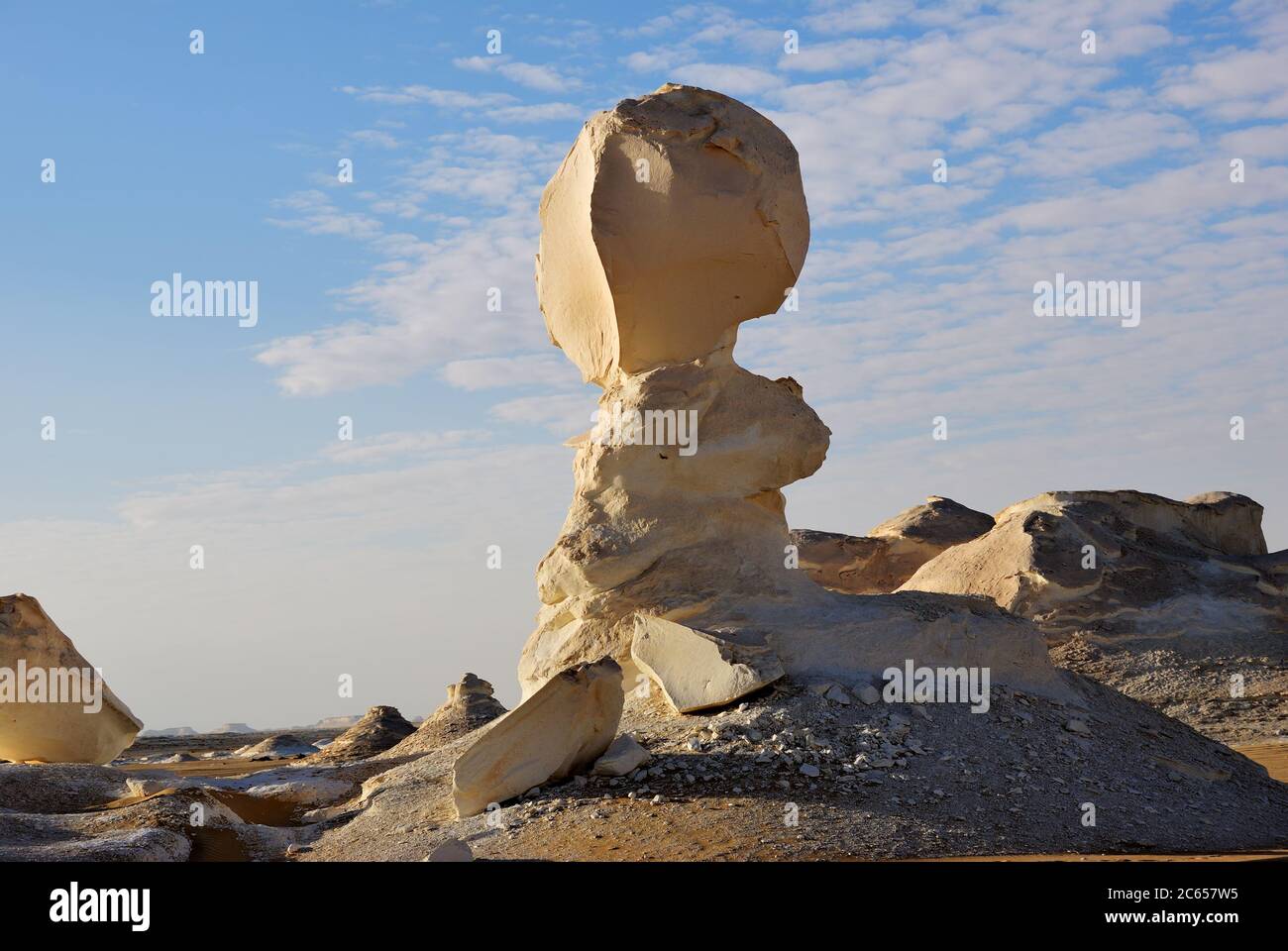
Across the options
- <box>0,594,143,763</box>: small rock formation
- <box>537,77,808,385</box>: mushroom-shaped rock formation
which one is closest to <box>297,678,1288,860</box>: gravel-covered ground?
<box>537,77,808,385</box>: mushroom-shaped rock formation

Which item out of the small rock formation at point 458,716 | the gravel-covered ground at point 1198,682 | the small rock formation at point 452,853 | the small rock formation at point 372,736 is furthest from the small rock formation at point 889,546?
the small rock formation at point 452,853

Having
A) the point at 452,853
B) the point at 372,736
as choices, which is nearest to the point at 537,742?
the point at 452,853

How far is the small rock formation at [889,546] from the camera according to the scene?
728 inches

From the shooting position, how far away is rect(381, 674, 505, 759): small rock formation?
15.3 metres

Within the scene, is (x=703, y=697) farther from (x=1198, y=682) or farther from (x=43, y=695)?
(x=1198, y=682)

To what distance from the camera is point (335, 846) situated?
838cm

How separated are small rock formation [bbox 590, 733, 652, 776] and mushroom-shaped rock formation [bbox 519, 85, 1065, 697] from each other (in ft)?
3.93

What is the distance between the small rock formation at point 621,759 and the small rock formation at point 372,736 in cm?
973

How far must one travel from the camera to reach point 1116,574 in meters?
15.9

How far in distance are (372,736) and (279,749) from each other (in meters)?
7.08

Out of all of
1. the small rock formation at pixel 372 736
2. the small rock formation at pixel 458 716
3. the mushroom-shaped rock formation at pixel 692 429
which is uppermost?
the mushroom-shaped rock formation at pixel 692 429

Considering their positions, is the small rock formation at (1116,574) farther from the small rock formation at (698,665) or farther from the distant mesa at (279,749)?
the distant mesa at (279,749)
